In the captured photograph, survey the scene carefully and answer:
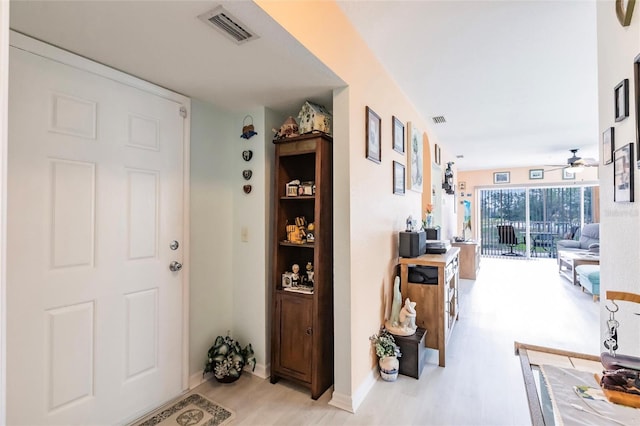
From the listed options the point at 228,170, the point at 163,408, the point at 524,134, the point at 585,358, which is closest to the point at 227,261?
the point at 228,170

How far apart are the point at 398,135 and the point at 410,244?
3.44ft

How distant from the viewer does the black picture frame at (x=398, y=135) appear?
2771 mm

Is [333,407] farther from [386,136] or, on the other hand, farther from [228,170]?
[386,136]

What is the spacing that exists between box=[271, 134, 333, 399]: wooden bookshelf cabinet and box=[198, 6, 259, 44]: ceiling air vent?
78 cm

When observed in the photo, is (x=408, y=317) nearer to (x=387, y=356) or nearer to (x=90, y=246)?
(x=387, y=356)

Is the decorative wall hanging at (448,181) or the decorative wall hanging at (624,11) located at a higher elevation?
the decorative wall hanging at (624,11)

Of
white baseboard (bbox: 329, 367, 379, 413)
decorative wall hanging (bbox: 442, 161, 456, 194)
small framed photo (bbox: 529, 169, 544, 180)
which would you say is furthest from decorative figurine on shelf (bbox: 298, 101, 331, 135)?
small framed photo (bbox: 529, 169, 544, 180)

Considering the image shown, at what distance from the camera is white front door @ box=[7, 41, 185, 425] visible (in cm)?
143

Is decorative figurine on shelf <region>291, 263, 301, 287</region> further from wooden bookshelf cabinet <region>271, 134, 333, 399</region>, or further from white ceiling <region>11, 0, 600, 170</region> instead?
white ceiling <region>11, 0, 600, 170</region>

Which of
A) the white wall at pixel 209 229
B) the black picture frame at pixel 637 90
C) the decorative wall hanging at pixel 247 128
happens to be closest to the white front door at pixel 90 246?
the white wall at pixel 209 229

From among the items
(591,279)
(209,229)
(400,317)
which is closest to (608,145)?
(400,317)

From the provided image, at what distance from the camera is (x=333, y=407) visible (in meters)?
1.94

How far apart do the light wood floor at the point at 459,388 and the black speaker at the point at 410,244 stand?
91 cm

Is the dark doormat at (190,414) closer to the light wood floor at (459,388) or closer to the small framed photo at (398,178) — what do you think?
the light wood floor at (459,388)
